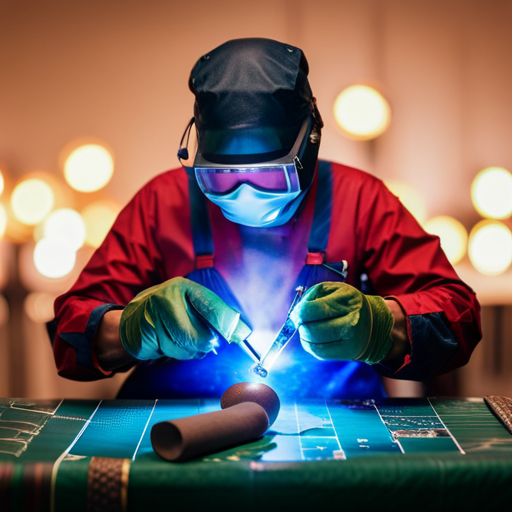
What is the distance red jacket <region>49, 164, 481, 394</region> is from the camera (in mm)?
2146

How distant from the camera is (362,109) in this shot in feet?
9.44

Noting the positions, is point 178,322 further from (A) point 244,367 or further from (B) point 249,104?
(B) point 249,104

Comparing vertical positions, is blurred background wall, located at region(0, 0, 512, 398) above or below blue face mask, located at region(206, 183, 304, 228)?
above

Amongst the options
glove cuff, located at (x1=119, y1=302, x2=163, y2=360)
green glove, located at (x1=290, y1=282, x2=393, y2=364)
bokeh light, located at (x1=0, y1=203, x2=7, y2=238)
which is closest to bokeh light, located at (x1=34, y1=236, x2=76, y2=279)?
bokeh light, located at (x1=0, y1=203, x2=7, y2=238)

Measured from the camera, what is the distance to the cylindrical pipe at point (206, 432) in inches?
58.5

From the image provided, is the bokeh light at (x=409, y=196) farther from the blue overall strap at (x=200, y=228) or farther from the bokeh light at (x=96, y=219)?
the bokeh light at (x=96, y=219)

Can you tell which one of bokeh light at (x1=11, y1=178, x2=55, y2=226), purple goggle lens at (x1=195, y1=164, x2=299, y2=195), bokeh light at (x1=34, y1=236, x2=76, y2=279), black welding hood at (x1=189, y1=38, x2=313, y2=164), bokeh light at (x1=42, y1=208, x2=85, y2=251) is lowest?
bokeh light at (x1=34, y1=236, x2=76, y2=279)

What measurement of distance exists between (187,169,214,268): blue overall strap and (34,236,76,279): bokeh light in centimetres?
95

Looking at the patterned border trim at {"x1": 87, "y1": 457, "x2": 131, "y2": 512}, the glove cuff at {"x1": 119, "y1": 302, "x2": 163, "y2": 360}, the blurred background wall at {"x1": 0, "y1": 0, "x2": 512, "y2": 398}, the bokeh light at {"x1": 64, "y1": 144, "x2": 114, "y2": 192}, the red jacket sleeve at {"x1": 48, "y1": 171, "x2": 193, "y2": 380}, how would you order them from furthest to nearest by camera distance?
the bokeh light at {"x1": 64, "y1": 144, "x2": 114, "y2": 192} < the blurred background wall at {"x1": 0, "y1": 0, "x2": 512, "y2": 398} < the red jacket sleeve at {"x1": 48, "y1": 171, "x2": 193, "y2": 380} < the glove cuff at {"x1": 119, "y1": 302, "x2": 163, "y2": 360} < the patterned border trim at {"x1": 87, "y1": 457, "x2": 131, "y2": 512}

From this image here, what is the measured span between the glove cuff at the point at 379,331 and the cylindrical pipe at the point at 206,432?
0.46 m

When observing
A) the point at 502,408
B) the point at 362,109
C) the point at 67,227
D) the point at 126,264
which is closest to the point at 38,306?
the point at 67,227

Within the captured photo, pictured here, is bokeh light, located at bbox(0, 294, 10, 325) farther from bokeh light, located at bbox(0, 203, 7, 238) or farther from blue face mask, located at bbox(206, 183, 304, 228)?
blue face mask, located at bbox(206, 183, 304, 228)

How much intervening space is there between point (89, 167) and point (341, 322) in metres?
1.63

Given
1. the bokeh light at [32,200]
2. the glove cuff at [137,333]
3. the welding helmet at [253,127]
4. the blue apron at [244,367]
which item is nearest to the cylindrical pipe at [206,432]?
the glove cuff at [137,333]
